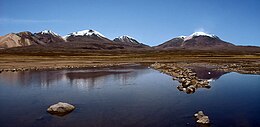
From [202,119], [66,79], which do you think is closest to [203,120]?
[202,119]

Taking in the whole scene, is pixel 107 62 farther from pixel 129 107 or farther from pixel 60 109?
pixel 60 109

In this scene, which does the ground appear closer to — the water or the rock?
the water

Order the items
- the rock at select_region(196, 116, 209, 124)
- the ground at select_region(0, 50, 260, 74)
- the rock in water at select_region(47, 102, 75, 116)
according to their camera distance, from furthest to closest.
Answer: the ground at select_region(0, 50, 260, 74), the rock in water at select_region(47, 102, 75, 116), the rock at select_region(196, 116, 209, 124)

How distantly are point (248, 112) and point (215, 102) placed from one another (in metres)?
2.78

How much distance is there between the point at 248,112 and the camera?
1497 centimetres

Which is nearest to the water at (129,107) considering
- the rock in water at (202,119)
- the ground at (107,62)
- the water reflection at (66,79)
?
the rock in water at (202,119)

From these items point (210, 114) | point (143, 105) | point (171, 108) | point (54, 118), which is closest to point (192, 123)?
point (210, 114)

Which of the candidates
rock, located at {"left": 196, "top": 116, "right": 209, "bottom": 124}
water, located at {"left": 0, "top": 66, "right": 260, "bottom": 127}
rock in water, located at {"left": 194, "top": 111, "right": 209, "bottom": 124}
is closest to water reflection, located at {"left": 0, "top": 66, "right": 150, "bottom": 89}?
water, located at {"left": 0, "top": 66, "right": 260, "bottom": 127}

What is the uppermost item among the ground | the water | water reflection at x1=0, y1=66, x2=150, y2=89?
the ground

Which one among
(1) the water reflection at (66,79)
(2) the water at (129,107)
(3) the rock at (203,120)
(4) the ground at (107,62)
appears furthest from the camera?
(4) the ground at (107,62)

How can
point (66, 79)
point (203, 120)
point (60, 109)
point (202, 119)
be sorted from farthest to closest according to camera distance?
point (66, 79)
point (60, 109)
point (202, 119)
point (203, 120)

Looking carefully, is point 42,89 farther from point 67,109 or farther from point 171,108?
point 171,108

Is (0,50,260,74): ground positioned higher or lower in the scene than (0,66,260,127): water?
higher

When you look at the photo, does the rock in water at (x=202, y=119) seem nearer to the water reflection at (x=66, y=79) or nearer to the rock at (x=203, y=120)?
the rock at (x=203, y=120)
